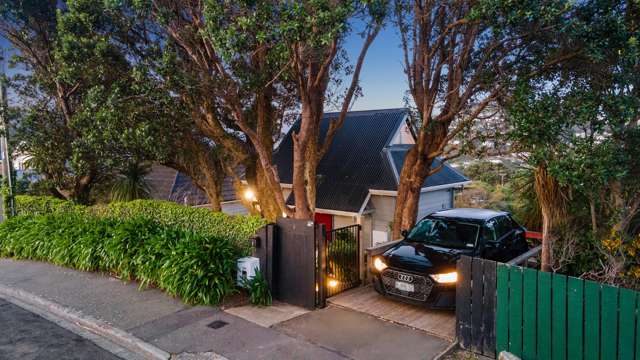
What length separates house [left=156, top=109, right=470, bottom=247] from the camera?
1574 centimetres

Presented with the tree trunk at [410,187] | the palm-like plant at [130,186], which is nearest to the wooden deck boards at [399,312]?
the tree trunk at [410,187]

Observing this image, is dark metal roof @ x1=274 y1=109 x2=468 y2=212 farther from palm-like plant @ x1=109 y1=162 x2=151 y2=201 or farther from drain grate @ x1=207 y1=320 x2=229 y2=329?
drain grate @ x1=207 y1=320 x2=229 y2=329

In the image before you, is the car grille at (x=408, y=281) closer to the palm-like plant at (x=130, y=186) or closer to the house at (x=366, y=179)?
the house at (x=366, y=179)

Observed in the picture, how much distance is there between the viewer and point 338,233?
8242 millimetres

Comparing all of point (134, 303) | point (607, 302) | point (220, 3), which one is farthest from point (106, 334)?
point (607, 302)

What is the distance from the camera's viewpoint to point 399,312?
703 cm

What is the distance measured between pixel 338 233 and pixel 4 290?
7348 millimetres

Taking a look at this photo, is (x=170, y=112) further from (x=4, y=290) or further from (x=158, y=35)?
(x=4, y=290)

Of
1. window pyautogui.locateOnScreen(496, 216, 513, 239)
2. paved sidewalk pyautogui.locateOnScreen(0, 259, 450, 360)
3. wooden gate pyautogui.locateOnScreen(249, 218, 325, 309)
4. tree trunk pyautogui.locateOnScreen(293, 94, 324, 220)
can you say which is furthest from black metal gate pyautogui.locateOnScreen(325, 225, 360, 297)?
window pyautogui.locateOnScreen(496, 216, 513, 239)

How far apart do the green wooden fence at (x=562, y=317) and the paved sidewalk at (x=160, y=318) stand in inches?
91.5

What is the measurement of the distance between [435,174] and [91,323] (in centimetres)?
1456

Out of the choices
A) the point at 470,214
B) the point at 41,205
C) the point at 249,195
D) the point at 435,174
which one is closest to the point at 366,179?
the point at 435,174

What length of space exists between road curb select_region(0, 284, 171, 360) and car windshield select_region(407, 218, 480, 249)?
16.5ft

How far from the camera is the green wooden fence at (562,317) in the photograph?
177 inches
